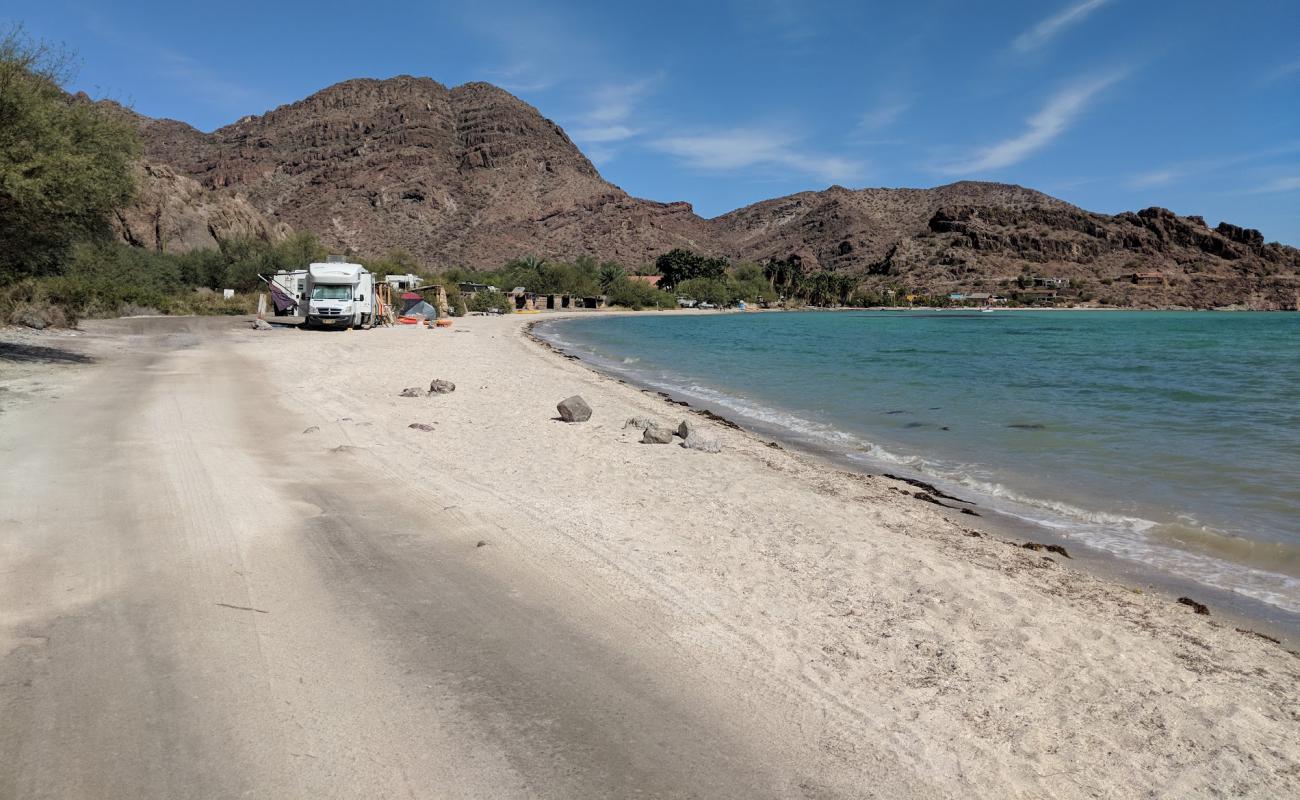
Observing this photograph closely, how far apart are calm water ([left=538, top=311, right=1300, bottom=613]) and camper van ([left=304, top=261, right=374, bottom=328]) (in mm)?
→ 11734

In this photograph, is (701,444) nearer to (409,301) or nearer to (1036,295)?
(409,301)

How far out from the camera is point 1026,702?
4062 millimetres

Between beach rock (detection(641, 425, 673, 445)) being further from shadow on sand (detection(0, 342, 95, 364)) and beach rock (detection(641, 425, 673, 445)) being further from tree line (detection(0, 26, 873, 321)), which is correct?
shadow on sand (detection(0, 342, 95, 364))

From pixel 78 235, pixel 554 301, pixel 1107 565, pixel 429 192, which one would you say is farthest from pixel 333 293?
pixel 429 192

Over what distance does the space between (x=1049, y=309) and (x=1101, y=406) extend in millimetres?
168296

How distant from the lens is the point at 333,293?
3281cm

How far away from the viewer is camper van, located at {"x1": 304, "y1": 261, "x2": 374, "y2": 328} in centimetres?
3228

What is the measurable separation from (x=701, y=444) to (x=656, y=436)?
713mm

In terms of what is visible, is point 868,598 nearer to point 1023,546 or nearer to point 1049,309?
point 1023,546

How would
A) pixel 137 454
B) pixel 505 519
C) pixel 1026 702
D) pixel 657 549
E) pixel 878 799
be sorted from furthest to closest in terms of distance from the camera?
pixel 137 454 → pixel 505 519 → pixel 657 549 → pixel 1026 702 → pixel 878 799

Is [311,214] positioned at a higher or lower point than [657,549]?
higher

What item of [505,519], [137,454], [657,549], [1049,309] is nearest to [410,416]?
[137,454]

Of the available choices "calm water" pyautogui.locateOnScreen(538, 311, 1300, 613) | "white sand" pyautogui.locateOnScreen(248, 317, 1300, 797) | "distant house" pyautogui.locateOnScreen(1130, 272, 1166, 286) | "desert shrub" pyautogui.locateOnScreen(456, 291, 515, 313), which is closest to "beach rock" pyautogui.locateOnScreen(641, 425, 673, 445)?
"white sand" pyautogui.locateOnScreen(248, 317, 1300, 797)

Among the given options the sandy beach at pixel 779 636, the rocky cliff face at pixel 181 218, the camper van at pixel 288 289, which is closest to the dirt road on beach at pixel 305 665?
the sandy beach at pixel 779 636
